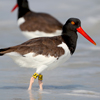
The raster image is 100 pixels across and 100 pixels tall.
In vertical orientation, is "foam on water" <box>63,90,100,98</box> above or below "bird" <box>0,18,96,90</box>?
below

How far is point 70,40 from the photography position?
729cm

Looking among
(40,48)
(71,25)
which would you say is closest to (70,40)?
(71,25)

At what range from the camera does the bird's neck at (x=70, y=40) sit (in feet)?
23.6

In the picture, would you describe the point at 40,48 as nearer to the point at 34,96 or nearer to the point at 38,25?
the point at 34,96

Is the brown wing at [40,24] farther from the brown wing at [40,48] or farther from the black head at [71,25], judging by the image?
the brown wing at [40,48]

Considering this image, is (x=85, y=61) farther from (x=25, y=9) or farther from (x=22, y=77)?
Result: (x=25, y=9)

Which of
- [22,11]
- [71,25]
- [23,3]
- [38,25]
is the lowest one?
[71,25]

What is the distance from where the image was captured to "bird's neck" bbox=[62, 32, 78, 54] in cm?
718

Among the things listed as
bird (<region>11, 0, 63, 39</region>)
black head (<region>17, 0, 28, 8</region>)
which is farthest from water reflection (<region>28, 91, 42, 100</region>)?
black head (<region>17, 0, 28, 8</region>)

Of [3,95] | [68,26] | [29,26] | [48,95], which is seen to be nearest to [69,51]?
[68,26]

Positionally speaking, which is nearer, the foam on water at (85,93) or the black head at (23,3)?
the foam on water at (85,93)

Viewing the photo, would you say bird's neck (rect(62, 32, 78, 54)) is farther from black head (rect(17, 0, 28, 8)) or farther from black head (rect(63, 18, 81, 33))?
black head (rect(17, 0, 28, 8))

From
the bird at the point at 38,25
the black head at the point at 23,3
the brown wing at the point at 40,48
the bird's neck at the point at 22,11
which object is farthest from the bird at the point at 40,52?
the black head at the point at 23,3

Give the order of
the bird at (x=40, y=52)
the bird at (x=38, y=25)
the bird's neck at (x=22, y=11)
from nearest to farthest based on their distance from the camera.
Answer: the bird at (x=40, y=52), the bird at (x=38, y=25), the bird's neck at (x=22, y=11)
